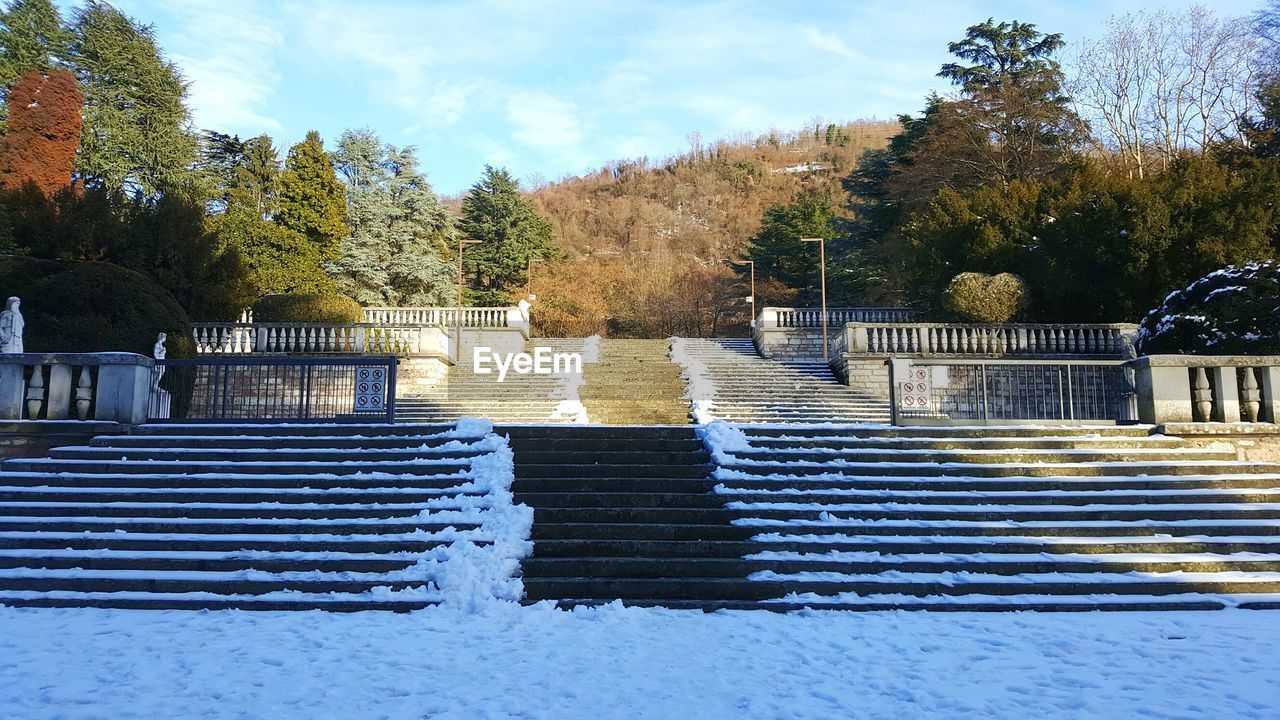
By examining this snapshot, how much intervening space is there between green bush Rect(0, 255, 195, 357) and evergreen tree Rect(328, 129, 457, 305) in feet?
58.9

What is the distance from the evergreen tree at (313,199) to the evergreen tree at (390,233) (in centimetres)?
89

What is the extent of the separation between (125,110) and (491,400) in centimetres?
2621

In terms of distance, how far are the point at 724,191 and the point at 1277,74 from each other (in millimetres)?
45592

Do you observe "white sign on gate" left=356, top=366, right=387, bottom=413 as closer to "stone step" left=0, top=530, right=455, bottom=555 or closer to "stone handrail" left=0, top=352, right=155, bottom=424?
"stone handrail" left=0, top=352, right=155, bottom=424

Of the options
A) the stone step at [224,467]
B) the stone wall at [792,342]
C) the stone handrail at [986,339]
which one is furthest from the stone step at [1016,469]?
the stone wall at [792,342]

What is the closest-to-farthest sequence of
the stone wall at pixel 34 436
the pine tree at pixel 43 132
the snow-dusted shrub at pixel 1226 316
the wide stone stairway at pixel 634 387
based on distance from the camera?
1. the stone wall at pixel 34 436
2. the snow-dusted shrub at pixel 1226 316
3. the wide stone stairway at pixel 634 387
4. the pine tree at pixel 43 132

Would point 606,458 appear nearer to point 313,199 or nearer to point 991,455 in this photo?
point 991,455

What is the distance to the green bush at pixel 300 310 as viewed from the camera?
23.6 metres

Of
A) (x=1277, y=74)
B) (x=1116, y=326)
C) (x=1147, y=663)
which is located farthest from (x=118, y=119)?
(x=1277, y=74)

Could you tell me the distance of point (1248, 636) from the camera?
19.1 ft

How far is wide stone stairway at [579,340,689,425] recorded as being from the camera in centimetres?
1731

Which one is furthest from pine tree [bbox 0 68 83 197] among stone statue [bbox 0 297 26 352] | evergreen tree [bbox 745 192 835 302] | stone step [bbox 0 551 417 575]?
evergreen tree [bbox 745 192 835 302]

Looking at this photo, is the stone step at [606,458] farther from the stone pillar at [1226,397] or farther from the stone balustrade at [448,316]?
the stone balustrade at [448,316]

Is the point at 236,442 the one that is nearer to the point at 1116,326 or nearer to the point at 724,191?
the point at 1116,326
